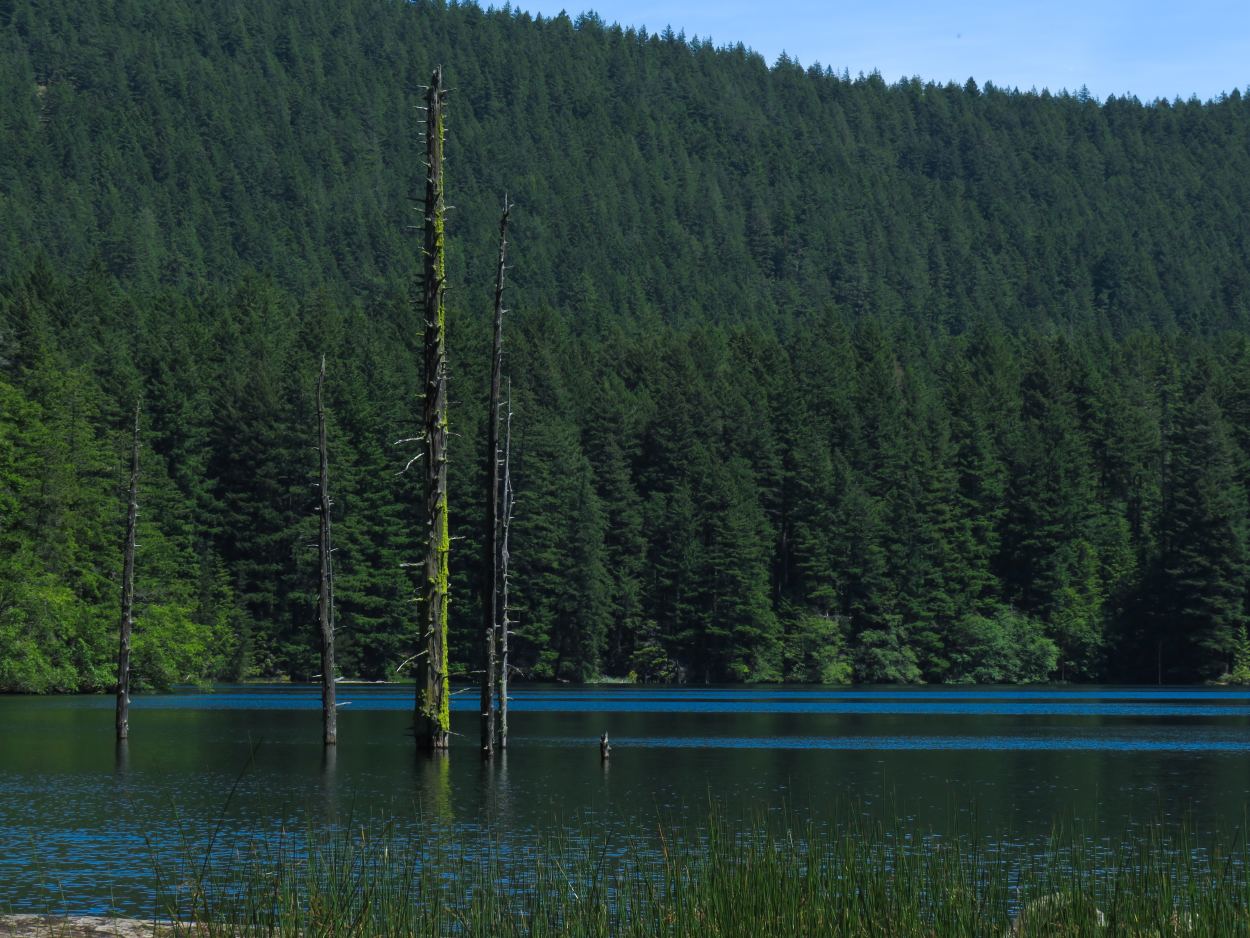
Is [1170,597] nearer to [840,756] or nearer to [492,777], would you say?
[840,756]

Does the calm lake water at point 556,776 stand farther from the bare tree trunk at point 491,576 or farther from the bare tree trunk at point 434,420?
the bare tree trunk at point 434,420

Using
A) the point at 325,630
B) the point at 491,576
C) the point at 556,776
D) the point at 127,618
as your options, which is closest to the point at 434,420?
the point at 491,576

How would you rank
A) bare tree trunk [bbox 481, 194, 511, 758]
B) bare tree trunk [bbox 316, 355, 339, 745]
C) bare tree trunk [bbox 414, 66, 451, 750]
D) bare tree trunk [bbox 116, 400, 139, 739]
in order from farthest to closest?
bare tree trunk [bbox 116, 400, 139, 739], bare tree trunk [bbox 316, 355, 339, 745], bare tree trunk [bbox 481, 194, 511, 758], bare tree trunk [bbox 414, 66, 451, 750]

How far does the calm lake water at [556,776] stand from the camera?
97.8 feet

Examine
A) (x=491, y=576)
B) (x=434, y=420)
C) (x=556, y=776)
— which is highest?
(x=434, y=420)

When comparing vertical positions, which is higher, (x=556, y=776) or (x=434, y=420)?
(x=434, y=420)

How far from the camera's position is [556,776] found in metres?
42.3

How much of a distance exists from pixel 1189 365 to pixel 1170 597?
62.6 m

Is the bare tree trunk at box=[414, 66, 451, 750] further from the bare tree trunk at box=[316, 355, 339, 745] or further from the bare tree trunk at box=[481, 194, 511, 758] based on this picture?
the bare tree trunk at box=[316, 355, 339, 745]

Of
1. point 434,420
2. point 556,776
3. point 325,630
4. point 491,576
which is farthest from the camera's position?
point 325,630

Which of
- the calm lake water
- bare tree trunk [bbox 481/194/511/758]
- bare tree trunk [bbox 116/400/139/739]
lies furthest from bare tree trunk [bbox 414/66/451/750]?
bare tree trunk [bbox 116/400/139/739]

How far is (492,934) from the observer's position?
15.7 metres

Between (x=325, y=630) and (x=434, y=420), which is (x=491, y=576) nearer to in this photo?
(x=434, y=420)

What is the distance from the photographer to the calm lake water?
29812 millimetres
